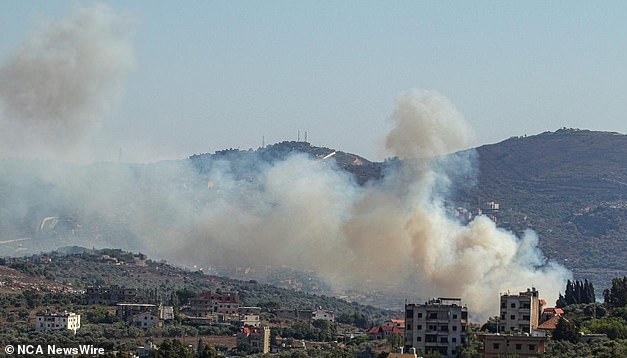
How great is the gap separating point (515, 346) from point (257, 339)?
106 ft

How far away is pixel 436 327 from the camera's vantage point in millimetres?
76188

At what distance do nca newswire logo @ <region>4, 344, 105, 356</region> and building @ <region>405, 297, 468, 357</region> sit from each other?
48.7 ft

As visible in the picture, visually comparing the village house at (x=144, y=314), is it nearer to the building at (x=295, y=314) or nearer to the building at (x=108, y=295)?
the building at (x=108, y=295)

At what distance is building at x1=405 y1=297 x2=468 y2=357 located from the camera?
2968 inches

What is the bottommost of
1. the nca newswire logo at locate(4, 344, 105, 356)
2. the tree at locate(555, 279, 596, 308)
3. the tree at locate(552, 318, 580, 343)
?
the nca newswire logo at locate(4, 344, 105, 356)

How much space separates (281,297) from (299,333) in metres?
40.2

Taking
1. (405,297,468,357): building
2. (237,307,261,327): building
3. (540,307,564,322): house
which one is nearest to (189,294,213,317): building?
→ (237,307,261,327): building

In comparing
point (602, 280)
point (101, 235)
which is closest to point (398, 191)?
point (602, 280)

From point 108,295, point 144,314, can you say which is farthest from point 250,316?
point 108,295

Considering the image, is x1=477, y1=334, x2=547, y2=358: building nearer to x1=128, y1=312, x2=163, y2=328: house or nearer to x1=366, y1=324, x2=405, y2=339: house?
x1=366, y1=324, x2=405, y2=339: house

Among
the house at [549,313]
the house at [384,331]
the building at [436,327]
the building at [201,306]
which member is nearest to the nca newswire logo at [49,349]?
the building at [436,327]

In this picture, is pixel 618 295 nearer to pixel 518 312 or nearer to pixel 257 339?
pixel 518 312

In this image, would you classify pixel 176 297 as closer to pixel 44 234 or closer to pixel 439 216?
pixel 439 216

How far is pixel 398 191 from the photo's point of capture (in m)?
118
